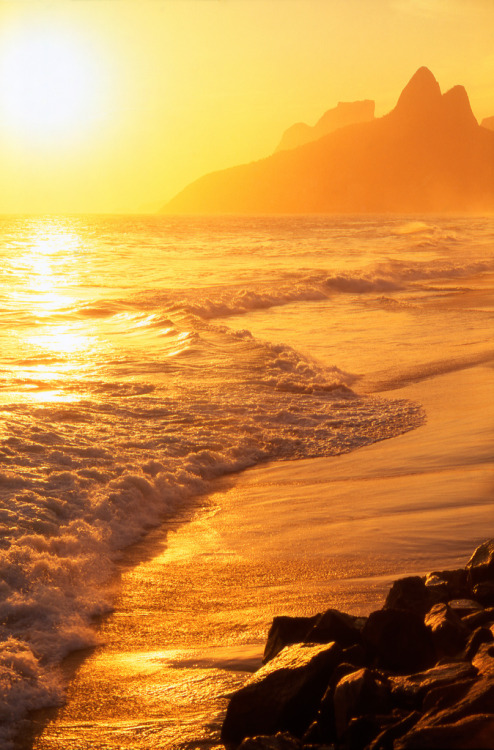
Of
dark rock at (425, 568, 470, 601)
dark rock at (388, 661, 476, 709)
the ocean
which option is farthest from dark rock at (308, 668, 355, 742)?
dark rock at (425, 568, 470, 601)

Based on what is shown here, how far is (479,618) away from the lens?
3588 millimetres

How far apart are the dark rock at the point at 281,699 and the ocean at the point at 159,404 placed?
0.36 metres

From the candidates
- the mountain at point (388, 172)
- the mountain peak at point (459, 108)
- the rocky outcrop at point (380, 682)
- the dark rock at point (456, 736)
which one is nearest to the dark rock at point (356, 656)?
the rocky outcrop at point (380, 682)

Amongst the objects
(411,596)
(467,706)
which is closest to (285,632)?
(411,596)

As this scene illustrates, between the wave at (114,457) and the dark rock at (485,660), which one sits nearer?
the dark rock at (485,660)

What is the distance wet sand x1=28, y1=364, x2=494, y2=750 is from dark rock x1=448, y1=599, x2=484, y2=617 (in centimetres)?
68

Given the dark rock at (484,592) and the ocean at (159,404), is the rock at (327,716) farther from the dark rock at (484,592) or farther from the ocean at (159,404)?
the dark rock at (484,592)

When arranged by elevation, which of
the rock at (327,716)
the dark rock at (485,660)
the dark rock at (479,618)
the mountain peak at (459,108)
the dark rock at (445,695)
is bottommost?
the rock at (327,716)

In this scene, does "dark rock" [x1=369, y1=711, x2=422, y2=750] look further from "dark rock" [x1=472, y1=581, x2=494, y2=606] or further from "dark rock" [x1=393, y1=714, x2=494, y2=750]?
"dark rock" [x1=472, y1=581, x2=494, y2=606]

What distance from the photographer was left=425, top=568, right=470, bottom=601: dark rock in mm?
3966

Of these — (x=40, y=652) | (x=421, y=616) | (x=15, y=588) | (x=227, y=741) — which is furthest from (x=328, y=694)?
(x=15, y=588)

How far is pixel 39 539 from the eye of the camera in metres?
5.21

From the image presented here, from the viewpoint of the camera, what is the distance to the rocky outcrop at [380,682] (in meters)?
2.72

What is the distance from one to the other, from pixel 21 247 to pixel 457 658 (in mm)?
43020
